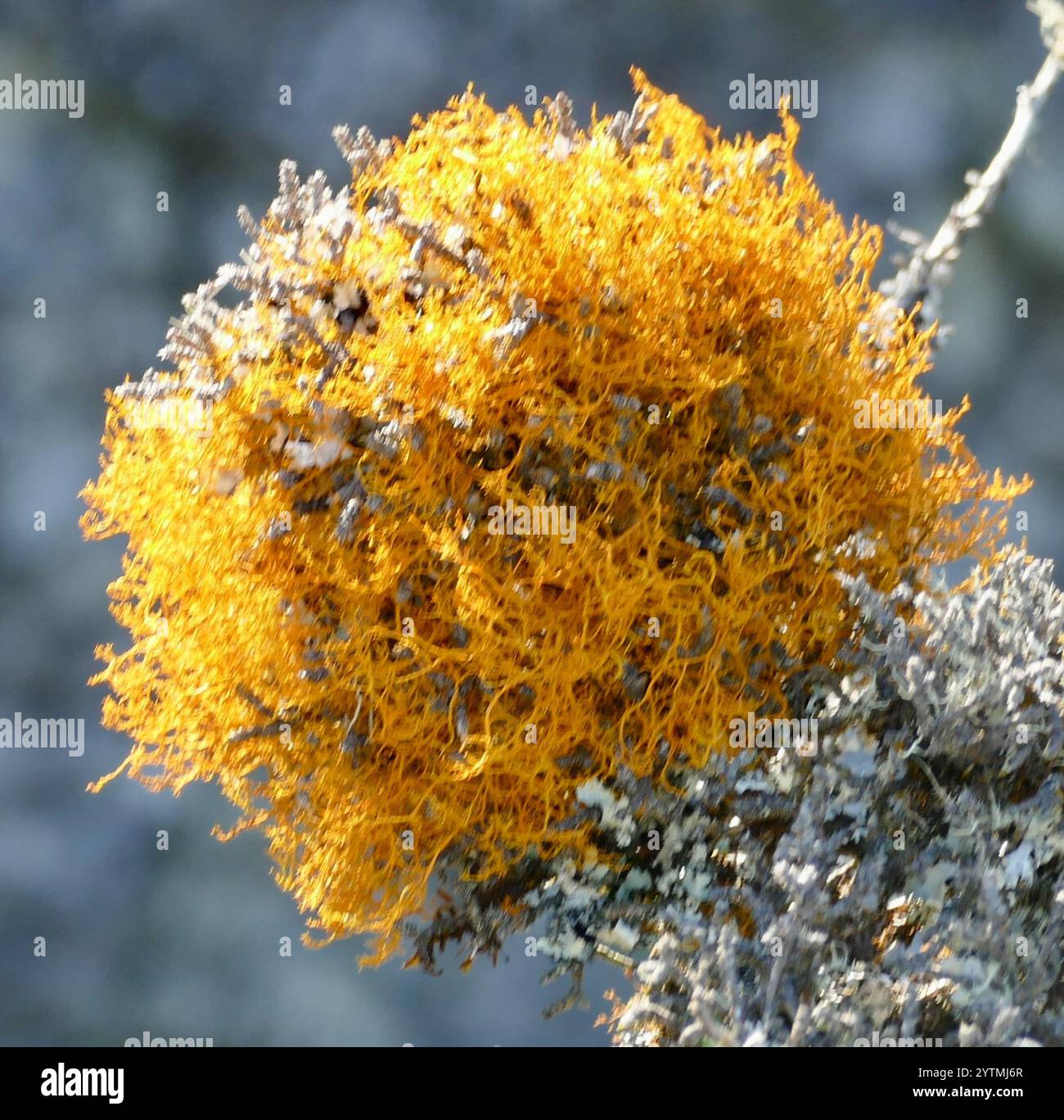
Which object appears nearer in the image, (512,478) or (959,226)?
(512,478)

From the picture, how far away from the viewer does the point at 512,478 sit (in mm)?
1108

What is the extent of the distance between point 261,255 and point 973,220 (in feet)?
2.64

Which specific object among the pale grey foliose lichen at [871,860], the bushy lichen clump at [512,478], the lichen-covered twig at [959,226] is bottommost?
the pale grey foliose lichen at [871,860]

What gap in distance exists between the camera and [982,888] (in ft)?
3.49

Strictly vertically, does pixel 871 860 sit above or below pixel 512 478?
below

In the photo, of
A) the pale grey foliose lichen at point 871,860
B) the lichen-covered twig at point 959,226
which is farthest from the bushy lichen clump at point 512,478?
the lichen-covered twig at point 959,226

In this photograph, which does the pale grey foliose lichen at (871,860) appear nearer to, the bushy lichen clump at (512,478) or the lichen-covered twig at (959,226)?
the bushy lichen clump at (512,478)

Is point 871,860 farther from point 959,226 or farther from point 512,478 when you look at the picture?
point 959,226

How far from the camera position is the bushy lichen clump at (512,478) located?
107 cm

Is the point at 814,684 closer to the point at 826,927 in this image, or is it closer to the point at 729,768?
the point at 729,768

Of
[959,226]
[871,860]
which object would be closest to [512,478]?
[871,860]

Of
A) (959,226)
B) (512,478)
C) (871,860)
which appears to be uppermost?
(959,226)

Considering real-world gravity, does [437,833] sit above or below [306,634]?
below

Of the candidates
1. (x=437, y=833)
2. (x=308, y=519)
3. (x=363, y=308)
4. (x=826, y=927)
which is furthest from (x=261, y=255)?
(x=826, y=927)
